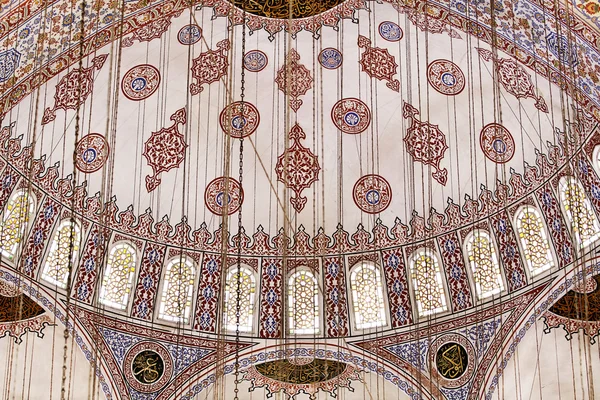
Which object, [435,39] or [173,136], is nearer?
[435,39]

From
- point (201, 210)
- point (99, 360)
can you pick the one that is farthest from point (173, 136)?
point (99, 360)

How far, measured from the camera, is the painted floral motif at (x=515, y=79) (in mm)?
12562

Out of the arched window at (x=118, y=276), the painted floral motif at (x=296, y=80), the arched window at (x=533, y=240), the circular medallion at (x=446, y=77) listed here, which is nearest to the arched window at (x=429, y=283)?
the arched window at (x=533, y=240)

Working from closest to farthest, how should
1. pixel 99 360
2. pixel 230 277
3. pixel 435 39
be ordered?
pixel 435 39 < pixel 99 360 < pixel 230 277

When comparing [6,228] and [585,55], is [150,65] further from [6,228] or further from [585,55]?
[585,55]

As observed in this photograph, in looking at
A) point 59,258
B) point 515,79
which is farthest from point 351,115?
point 59,258

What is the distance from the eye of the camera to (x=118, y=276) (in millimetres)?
14344

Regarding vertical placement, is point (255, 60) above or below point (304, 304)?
above

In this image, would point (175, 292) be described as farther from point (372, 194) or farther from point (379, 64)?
point (379, 64)

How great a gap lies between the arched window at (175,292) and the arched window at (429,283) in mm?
3240

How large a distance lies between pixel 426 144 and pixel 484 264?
1890 millimetres

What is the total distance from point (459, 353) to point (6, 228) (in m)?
6.42

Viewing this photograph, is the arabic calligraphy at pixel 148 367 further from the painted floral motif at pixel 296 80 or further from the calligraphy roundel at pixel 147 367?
the painted floral motif at pixel 296 80

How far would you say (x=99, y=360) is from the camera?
1380cm
